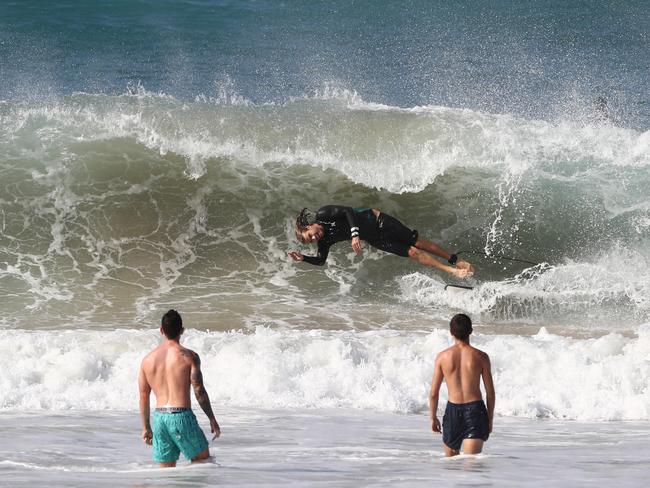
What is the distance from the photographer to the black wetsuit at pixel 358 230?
954cm

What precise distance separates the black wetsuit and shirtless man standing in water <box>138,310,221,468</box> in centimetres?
349

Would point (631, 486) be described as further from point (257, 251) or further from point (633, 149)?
point (633, 149)

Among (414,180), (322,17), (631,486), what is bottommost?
(631,486)

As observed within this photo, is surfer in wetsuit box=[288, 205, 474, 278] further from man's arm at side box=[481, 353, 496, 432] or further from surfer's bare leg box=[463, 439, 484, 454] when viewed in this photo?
surfer's bare leg box=[463, 439, 484, 454]

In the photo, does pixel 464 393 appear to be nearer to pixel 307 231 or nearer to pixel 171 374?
pixel 171 374

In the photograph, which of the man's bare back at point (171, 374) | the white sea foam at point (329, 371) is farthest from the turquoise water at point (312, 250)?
the man's bare back at point (171, 374)

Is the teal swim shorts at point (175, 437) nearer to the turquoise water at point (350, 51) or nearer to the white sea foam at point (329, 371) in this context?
the white sea foam at point (329, 371)

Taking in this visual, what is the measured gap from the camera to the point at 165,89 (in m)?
24.2

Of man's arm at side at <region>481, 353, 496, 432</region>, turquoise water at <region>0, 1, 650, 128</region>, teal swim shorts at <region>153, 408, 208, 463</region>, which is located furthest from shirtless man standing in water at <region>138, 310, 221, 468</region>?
turquoise water at <region>0, 1, 650, 128</region>

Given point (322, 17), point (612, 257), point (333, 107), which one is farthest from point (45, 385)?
point (322, 17)

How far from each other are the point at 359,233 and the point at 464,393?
10.3 ft

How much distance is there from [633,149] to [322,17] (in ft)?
46.1

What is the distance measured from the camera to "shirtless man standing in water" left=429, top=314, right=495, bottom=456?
6.64 meters

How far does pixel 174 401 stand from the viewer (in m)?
6.15
